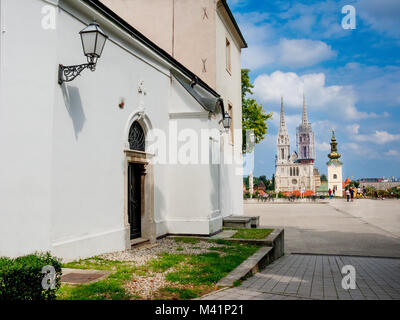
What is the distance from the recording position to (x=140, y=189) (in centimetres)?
1055

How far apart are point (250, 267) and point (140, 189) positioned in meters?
4.74

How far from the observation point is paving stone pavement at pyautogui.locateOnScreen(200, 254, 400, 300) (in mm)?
5430

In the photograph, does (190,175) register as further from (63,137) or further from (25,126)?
(25,126)

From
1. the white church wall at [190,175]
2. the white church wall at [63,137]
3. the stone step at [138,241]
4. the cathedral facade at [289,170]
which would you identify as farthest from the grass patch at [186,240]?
the cathedral facade at [289,170]

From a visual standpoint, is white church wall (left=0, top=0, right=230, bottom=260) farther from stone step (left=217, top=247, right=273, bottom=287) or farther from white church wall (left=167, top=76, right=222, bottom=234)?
stone step (left=217, top=247, right=273, bottom=287)

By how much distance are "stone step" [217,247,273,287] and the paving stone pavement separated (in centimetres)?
13

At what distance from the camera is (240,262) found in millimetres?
7590

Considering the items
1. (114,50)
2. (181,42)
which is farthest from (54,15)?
(181,42)

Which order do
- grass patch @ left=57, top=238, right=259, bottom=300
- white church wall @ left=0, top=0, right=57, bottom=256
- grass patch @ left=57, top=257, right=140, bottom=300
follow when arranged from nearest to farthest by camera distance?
grass patch @ left=57, top=257, right=140, bottom=300
grass patch @ left=57, top=238, right=259, bottom=300
white church wall @ left=0, top=0, right=57, bottom=256

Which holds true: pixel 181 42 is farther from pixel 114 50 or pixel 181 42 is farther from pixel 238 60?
pixel 114 50

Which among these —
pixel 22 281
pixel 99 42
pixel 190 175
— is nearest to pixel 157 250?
pixel 190 175

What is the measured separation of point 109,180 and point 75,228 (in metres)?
1.63

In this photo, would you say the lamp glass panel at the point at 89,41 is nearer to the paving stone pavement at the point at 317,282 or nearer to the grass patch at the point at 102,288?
the grass patch at the point at 102,288

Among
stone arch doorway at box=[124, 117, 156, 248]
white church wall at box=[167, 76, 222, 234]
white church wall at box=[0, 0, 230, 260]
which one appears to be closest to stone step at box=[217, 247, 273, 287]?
white church wall at box=[167, 76, 222, 234]
